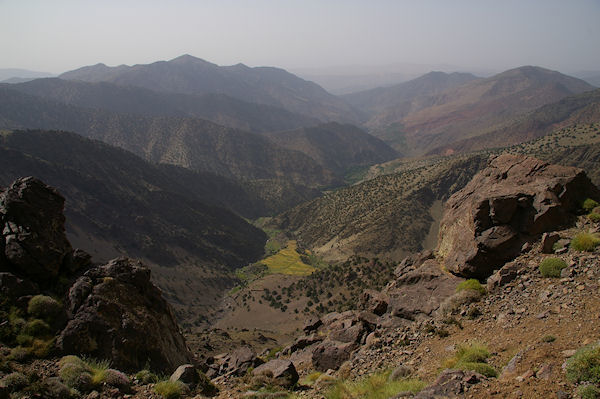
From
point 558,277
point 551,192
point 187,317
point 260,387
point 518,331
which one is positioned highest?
point 551,192

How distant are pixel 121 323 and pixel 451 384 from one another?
12088 mm

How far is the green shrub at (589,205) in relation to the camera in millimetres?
17100

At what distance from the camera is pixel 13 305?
1350 cm

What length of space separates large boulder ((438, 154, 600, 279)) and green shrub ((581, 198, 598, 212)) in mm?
357

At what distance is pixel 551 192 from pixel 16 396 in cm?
2143

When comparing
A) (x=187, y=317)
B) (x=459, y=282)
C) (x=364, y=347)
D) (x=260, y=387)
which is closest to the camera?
(x=260, y=387)

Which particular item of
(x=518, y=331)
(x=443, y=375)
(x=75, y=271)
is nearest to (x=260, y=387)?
(x=443, y=375)

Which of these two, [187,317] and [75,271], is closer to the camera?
[75,271]

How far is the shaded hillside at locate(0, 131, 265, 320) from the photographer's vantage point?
7419 cm

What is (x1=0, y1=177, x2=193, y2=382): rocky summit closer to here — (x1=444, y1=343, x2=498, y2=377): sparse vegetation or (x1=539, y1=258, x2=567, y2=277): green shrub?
(x1=444, y1=343, x2=498, y2=377): sparse vegetation

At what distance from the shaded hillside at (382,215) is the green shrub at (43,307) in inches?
2748

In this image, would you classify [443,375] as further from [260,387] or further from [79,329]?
[79,329]

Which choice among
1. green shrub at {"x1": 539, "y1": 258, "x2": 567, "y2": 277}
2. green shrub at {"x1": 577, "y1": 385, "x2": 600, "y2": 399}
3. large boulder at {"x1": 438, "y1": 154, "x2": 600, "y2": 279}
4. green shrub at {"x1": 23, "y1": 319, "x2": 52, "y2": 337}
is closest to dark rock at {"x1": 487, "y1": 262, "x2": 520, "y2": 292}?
green shrub at {"x1": 539, "y1": 258, "x2": 567, "y2": 277}

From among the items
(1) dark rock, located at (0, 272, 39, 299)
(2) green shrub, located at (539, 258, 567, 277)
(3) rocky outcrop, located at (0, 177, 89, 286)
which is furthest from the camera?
(3) rocky outcrop, located at (0, 177, 89, 286)
